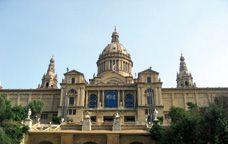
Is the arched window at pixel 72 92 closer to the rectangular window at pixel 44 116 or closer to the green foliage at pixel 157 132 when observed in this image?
the rectangular window at pixel 44 116

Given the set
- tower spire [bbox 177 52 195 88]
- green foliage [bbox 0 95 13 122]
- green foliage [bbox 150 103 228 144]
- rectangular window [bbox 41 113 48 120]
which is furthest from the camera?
tower spire [bbox 177 52 195 88]

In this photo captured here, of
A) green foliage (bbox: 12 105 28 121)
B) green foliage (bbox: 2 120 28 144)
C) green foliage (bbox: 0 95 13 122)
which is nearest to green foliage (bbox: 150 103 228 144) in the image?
green foliage (bbox: 2 120 28 144)

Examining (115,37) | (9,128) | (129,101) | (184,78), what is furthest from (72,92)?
(9,128)

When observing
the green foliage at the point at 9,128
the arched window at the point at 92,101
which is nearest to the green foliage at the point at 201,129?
the green foliage at the point at 9,128

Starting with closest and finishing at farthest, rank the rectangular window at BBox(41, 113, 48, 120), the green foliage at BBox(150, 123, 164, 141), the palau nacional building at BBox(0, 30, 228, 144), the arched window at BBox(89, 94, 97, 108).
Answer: the green foliage at BBox(150, 123, 164, 141)
the palau nacional building at BBox(0, 30, 228, 144)
the arched window at BBox(89, 94, 97, 108)
the rectangular window at BBox(41, 113, 48, 120)

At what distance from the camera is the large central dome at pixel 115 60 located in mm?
78500

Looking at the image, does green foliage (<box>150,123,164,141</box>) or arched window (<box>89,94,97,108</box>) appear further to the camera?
arched window (<box>89,94,97,108</box>)

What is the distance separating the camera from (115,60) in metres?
79.2

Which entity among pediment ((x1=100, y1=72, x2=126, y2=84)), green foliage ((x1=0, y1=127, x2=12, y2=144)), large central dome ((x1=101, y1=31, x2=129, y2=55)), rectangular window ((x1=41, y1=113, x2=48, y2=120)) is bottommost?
green foliage ((x1=0, y1=127, x2=12, y2=144))

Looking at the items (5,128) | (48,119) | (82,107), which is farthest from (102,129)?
(48,119)

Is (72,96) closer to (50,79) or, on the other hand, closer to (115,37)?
(50,79)

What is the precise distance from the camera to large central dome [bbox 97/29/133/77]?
7850cm

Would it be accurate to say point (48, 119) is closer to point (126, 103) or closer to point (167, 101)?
point (126, 103)

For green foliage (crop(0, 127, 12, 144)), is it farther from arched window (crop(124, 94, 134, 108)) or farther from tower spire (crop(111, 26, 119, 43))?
tower spire (crop(111, 26, 119, 43))
